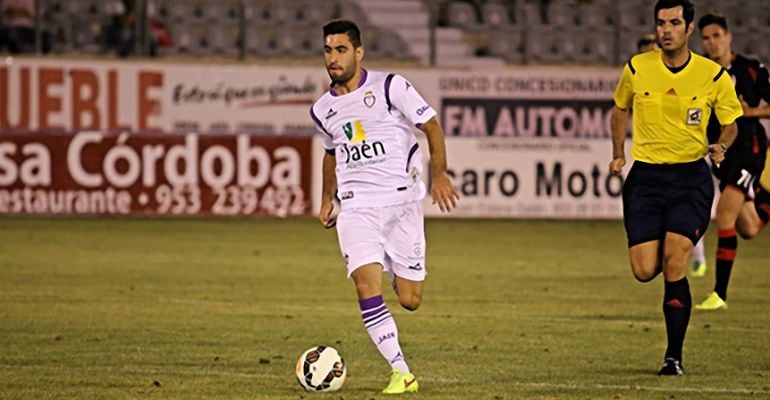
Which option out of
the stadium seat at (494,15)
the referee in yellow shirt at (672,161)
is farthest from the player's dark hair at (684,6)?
the stadium seat at (494,15)

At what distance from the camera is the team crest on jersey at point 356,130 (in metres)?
8.81

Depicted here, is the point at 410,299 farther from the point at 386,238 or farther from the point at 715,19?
the point at 715,19

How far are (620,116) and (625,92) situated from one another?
24 centimetres

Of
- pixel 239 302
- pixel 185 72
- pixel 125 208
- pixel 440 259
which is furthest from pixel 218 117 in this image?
pixel 239 302

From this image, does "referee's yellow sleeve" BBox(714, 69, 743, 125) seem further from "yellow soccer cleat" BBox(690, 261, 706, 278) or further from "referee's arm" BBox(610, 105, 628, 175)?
"yellow soccer cleat" BBox(690, 261, 706, 278)

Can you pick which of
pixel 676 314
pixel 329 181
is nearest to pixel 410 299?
pixel 329 181

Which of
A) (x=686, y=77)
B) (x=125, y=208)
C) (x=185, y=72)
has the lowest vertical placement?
(x=125, y=208)

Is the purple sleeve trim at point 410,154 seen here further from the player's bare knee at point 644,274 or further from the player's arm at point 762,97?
the player's arm at point 762,97

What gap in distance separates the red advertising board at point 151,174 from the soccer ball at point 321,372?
16.0 metres

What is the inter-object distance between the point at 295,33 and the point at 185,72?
2650 mm

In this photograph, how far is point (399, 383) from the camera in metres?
8.52

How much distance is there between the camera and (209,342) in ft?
36.1

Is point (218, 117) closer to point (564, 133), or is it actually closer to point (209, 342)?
point (564, 133)

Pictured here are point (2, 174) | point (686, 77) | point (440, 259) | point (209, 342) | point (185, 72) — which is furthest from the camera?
point (185, 72)
